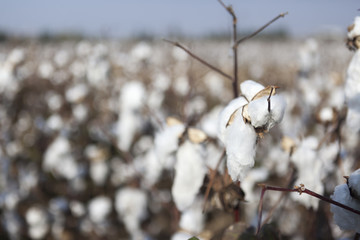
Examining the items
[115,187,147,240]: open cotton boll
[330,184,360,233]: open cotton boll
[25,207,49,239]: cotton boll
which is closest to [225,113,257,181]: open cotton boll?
[330,184,360,233]: open cotton boll

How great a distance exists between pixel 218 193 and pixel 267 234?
200 mm

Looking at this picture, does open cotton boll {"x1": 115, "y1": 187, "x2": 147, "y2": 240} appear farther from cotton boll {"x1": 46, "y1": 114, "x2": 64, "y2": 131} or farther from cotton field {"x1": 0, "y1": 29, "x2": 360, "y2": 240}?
cotton boll {"x1": 46, "y1": 114, "x2": 64, "y2": 131}

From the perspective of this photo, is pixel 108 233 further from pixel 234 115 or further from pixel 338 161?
pixel 234 115

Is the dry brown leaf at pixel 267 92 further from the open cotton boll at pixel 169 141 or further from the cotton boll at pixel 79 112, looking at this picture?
the cotton boll at pixel 79 112

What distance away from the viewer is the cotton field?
2.99 feet

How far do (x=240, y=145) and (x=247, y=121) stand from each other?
58 mm

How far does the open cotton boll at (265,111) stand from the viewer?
0.66 meters

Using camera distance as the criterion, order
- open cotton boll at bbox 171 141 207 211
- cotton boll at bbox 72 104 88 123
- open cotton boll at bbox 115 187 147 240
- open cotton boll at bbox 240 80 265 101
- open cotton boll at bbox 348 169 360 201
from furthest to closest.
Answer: cotton boll at bbox 72 104 88 123 → open cotton boll at bbox 115 187 147 240 → open cotton boll at bbox 171 141 207 211 → open cotton boll at bbox 240 80 265 101 → open cotton boll at bbox 348 169 360 201

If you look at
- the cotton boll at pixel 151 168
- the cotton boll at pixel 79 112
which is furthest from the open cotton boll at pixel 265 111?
the cotton boll at pixel 79 112

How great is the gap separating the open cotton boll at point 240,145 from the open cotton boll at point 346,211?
0.65 feet

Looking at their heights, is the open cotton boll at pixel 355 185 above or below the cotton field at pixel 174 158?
above

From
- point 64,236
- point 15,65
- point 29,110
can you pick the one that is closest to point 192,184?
point 64,236

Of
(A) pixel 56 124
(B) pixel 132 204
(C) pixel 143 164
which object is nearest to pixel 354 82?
(B) pixel 132 204

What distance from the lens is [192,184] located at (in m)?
1.07
